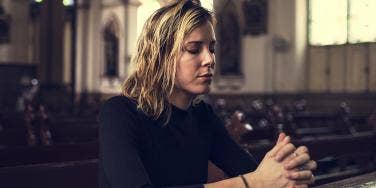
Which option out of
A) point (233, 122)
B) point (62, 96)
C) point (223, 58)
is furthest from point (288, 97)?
point (233, 122)

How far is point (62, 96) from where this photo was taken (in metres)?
12.1

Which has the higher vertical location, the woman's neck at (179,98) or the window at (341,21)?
the window at (341,21)

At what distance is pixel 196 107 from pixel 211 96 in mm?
13979

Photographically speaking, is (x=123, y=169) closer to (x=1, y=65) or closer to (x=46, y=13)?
(x=46, y=13)

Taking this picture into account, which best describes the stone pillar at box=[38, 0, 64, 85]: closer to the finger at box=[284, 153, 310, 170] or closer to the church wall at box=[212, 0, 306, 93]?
the church wall at box=[212, 0, 306, 93]

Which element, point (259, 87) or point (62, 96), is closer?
point (62, 96)

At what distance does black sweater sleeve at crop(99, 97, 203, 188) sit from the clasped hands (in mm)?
166

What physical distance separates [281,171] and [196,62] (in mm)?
388

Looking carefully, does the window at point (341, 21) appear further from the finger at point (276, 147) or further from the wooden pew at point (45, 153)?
the finger at point (276, 147)

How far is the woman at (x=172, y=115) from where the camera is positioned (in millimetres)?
1423

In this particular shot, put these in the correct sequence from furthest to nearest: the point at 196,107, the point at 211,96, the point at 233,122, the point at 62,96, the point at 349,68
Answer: the point at 211,96 → the point at 349,68 → the point at 62,96 → the point at 233,122 → the point at 196,107

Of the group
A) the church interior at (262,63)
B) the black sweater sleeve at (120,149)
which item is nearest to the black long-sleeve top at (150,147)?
the black sweater sleeve at (120,149)

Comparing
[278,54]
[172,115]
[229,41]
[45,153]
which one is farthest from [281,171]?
[229,41]

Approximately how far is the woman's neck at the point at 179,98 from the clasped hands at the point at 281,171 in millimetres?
301
